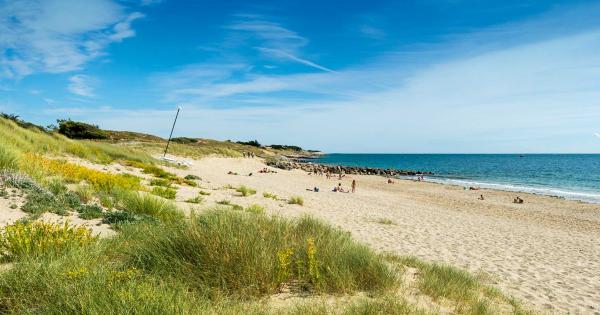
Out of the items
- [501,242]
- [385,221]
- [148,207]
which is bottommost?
[501,242]

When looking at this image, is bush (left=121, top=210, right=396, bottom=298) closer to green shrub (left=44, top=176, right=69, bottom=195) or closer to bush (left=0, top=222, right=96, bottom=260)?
bush (left=0, top=222, right=96, bottom=260)

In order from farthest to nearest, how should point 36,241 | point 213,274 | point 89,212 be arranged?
point 89,212
point 36,241
point 213,274

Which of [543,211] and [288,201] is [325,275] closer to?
[288,201]

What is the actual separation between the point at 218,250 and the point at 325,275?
1.52 metres

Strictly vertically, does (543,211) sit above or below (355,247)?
below

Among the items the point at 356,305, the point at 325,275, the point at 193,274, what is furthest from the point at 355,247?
the point at 193,274

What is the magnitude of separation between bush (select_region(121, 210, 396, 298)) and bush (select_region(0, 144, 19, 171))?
21.9ft

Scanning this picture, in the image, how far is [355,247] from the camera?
611 cm

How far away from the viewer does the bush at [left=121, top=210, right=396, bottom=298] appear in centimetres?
475

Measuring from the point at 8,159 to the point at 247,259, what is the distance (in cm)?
931

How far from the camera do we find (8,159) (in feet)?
34.0

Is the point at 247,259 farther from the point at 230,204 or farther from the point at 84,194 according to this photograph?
the point at 230,204

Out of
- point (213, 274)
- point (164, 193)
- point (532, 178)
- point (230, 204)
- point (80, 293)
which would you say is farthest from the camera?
point (532, 178)

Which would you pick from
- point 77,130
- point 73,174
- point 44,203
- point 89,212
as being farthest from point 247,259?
point 77,130
